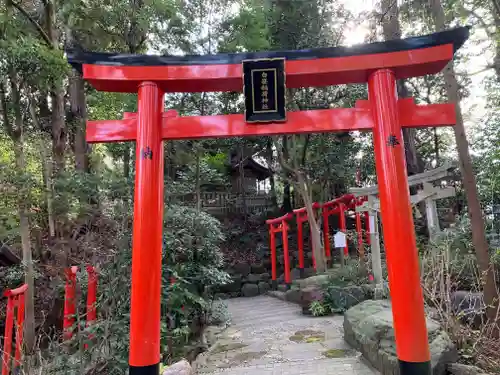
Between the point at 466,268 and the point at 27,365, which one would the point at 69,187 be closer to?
the point at 27,365

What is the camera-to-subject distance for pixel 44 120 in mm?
9438

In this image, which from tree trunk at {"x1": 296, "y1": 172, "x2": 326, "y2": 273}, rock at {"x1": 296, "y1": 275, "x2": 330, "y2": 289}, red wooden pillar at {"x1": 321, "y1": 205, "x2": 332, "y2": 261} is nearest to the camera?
rock at {"x1": 296, "y1": 275, "x2": 330, "y2": 289}

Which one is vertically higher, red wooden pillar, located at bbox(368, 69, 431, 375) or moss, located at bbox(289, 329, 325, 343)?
red wooden pillar, located at bbox(368, 69, 431, 375)

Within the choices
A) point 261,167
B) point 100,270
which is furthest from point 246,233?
point 100,270

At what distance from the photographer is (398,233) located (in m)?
3.37

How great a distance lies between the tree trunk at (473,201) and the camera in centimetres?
468

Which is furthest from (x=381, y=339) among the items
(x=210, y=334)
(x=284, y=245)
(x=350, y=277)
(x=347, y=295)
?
(x=284, y=245)

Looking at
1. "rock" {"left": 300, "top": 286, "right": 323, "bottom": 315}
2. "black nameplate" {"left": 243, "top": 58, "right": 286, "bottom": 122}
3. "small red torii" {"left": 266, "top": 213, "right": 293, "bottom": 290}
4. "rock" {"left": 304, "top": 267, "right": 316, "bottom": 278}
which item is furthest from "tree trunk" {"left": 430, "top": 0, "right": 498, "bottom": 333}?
"rock" {"left": 304, "top": 267, "right": 316, "bottom": 278}

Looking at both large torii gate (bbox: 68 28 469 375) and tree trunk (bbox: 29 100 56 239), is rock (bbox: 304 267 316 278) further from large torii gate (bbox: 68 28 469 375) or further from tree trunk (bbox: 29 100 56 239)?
large torii gate (bbox: 68 28 469 375)

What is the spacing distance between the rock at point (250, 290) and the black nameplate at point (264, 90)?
12.2 meters

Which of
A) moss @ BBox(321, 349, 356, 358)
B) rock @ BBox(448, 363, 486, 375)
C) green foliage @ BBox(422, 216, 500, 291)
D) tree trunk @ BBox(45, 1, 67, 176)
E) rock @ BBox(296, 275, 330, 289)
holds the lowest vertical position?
moss @ BBox(321, 349, 356, 358)

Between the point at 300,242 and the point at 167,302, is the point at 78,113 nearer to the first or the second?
the point at 167,302

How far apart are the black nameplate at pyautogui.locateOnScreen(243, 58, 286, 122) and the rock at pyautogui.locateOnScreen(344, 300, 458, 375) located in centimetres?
315

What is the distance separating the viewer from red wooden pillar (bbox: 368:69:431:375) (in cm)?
321
